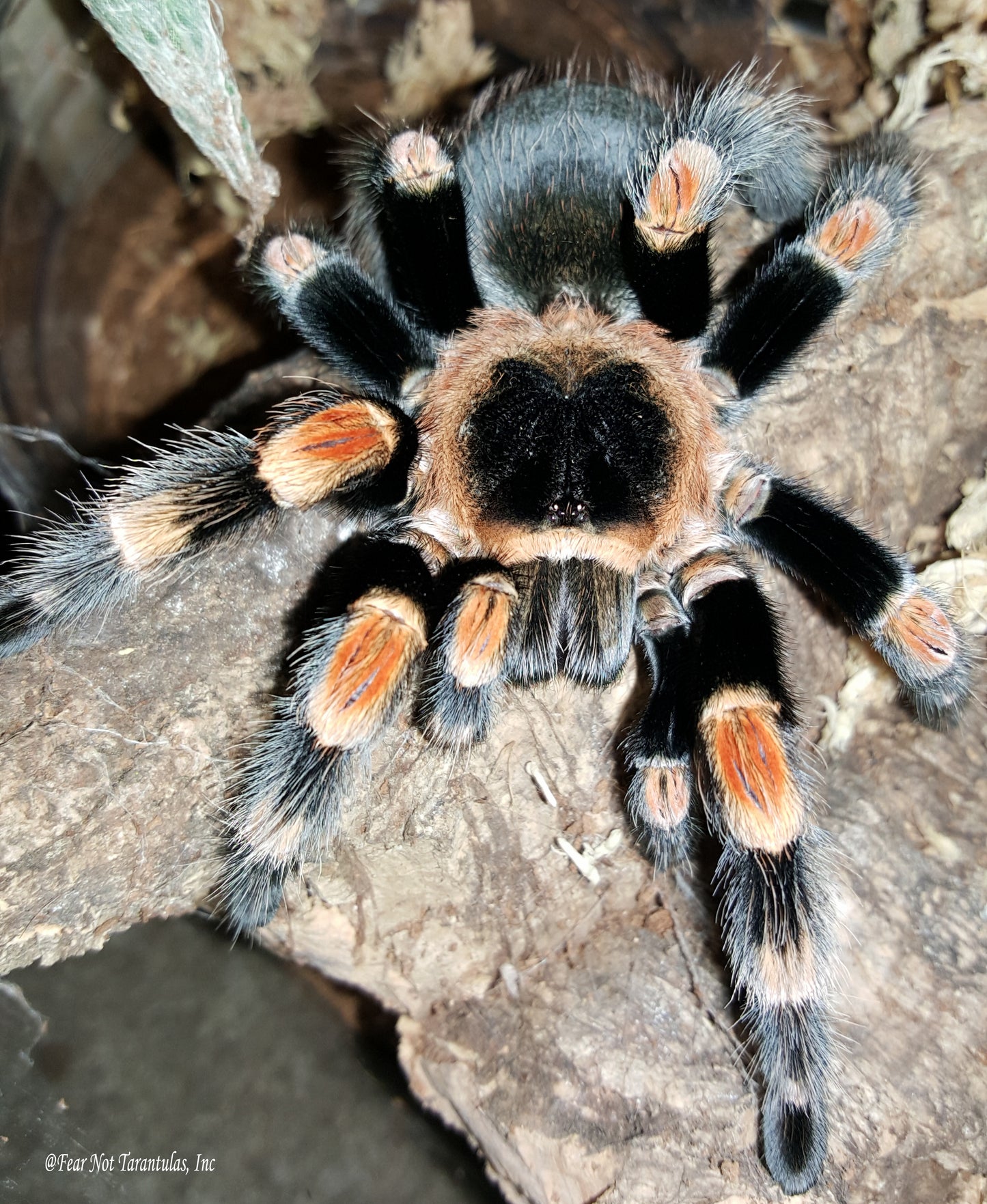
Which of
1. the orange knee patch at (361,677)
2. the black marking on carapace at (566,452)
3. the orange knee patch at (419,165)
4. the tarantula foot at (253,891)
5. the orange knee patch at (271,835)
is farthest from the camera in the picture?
the orange knee patch at (419,165)

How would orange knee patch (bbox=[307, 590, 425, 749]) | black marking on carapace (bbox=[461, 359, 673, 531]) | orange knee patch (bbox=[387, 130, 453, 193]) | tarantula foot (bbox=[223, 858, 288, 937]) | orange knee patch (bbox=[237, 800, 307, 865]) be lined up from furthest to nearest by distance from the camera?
orange knee patch (bbox=[387, 130, 453, 193]) → black marking on carapace (bbox=[461, 359, 673, 531]) → tarantula foot (bbox=[223, 858, 288, 937]) → orange knee patch (bbox=[237, 800, 307, 865]) → orange knee patch (bbox=[307, 590, 425, 749])

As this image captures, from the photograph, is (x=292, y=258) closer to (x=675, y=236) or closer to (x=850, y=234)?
(x=675, y=236)

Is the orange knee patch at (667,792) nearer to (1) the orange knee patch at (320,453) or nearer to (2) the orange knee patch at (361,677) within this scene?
(2) the orange knee patch at (361,677)

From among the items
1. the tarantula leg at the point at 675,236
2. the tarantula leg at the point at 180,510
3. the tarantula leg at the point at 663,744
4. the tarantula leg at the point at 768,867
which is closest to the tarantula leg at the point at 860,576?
the tarantula leg at the point at 768,867

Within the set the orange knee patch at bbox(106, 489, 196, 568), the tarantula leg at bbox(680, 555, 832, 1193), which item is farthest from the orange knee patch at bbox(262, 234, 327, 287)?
the tarantula leg at bbox(680, 555, 832, 1193)

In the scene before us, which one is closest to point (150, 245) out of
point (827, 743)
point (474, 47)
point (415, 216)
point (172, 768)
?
point (474, 47)

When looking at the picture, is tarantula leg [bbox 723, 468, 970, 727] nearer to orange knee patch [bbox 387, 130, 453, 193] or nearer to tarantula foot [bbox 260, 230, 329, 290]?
orange knee patch [bbox 387, 130, 453, 193]

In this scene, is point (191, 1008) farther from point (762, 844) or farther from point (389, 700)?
point (762, 844)
